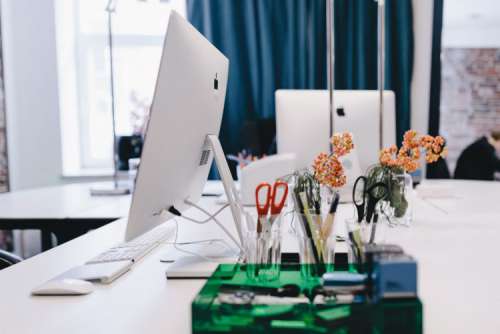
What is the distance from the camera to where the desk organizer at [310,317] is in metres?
0.50

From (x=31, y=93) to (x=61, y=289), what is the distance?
9.16 ft

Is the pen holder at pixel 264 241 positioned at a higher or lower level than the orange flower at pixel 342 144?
lower

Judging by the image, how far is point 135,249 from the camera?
1.01 m

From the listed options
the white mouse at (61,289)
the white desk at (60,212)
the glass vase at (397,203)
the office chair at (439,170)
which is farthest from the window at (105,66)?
the white mouse at (61,289)

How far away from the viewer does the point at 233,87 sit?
3283mm

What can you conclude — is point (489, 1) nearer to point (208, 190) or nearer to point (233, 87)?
point (233, 87)

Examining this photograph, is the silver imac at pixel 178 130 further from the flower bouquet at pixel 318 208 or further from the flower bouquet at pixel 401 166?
the flower bouquet at pixel 401 166

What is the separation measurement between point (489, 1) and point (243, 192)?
4.32 meters

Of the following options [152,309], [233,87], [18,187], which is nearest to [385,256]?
[152,309]

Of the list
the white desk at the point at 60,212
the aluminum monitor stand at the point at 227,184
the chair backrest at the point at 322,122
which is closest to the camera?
the aluminum monitor stand at the point at 227,184

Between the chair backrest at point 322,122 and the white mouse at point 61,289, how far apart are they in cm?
103

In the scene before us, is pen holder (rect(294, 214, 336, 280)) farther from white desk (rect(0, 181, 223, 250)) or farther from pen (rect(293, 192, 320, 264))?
white desk (rect(0, 181, 223, 250))

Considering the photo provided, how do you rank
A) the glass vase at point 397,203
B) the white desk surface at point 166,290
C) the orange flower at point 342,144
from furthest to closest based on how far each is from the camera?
the glass vase at point 397,203
the orange flower at point 342,144
the white desk surface at point 166,290

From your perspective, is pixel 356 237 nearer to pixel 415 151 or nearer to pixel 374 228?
pixel 374 228
